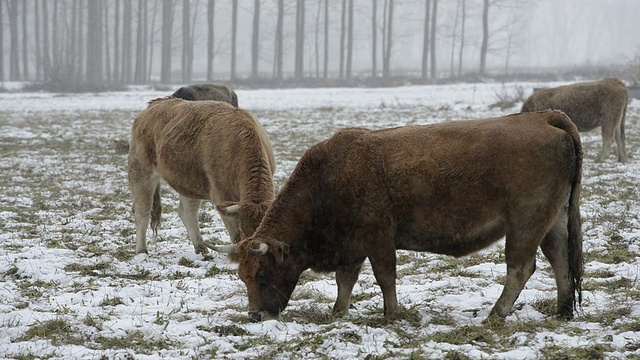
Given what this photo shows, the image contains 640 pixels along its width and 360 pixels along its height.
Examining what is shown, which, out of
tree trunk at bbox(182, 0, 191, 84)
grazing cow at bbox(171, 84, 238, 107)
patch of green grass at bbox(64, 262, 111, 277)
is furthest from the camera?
tree trunk at bbox(182, 0, 191, 84)

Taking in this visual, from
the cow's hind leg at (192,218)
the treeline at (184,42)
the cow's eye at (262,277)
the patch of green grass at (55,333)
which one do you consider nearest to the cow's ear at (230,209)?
the cow's eye at (262,277)

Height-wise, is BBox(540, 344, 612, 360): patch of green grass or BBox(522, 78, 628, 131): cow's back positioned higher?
BBox(522, 78, 628, 131): cow's back

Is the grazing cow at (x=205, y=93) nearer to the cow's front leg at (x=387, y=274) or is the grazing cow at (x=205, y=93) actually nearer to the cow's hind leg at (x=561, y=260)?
the cow's front leg at (x=387, y=274)

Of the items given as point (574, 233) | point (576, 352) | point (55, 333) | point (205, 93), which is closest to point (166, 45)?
point (205, 93)

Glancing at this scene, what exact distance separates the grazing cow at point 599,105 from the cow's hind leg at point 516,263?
1045cm

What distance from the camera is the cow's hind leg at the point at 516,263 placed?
17.6 ft

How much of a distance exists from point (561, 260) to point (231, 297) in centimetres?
297

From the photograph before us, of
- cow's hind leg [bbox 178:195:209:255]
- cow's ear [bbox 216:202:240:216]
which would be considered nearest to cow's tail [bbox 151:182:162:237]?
cow's hind leg [bbox 178:195:209:255]

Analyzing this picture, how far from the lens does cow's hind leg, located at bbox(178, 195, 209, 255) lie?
870 cm

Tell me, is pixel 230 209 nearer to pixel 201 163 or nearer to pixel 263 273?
pixel 263 273

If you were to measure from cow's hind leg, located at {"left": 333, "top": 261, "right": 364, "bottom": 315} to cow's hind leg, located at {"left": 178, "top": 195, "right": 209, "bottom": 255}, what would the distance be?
3099mm

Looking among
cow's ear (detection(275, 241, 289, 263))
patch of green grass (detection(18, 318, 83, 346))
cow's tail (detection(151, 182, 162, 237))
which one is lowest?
patch of green grass (detection(18, 318, 83, 346))

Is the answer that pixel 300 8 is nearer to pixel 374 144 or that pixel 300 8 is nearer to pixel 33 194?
pixel 33 194

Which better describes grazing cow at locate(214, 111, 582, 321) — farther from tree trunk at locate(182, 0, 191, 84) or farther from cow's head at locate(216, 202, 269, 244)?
tree trunk at locate(182, 0, 191, 84)
